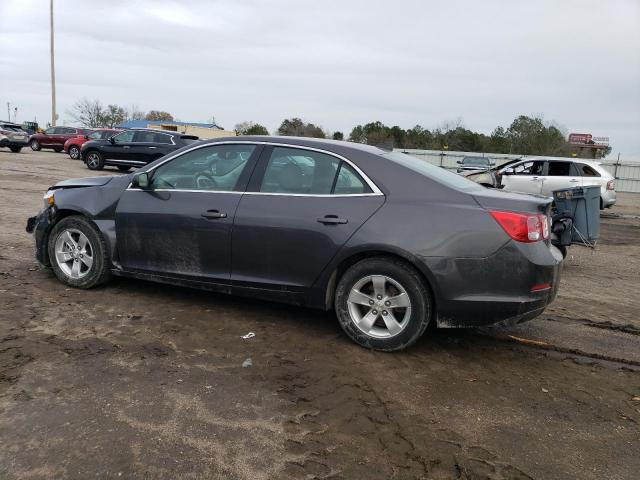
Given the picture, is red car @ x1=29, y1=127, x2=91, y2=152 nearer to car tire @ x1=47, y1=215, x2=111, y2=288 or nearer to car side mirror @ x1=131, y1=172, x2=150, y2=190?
car tire @ x1=47, y1=215, x2=111, y2=288

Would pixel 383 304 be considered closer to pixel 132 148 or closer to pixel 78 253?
pixel 78 253

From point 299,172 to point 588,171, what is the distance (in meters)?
12.2

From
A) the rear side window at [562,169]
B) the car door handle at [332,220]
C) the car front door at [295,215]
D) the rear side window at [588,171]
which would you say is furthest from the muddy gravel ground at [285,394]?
the rear side window at [588,171]

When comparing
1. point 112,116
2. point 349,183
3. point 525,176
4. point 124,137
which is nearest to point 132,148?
point 124,137

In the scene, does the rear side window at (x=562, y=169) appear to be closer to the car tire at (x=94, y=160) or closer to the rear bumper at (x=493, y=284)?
the rear bumper at (x=493, y=284)

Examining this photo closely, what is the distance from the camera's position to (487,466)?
269 cm

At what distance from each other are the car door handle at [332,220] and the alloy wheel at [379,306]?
469mm

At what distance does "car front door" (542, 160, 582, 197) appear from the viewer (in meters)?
13.9

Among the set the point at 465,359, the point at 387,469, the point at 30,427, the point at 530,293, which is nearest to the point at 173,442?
the point at 30,427

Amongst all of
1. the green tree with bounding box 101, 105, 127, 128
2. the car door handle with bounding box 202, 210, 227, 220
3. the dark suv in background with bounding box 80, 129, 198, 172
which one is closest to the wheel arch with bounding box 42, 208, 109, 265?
the car door handle with bounding box 202, 210, 227, 220

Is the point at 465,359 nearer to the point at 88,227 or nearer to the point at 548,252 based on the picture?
the point at 548,252

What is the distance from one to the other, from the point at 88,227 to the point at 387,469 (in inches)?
147

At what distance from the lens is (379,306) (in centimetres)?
400

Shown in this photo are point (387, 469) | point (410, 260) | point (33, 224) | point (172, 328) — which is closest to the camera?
point (387, 469)
